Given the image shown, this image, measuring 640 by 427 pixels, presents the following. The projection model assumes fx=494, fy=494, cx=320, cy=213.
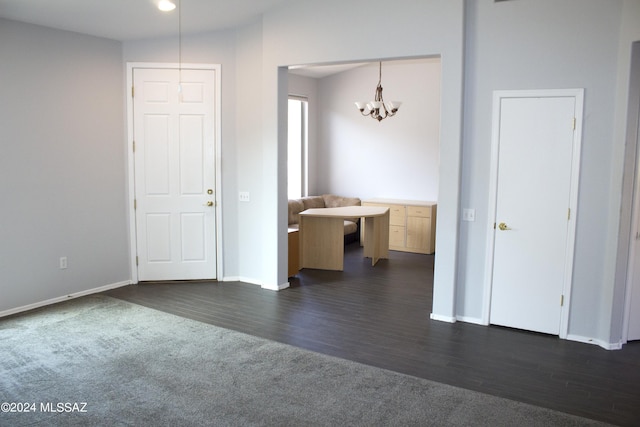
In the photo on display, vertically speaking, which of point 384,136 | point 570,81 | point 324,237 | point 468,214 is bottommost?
point 324,237

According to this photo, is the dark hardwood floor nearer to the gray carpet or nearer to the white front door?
the gray carpet

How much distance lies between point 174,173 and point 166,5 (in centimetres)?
202

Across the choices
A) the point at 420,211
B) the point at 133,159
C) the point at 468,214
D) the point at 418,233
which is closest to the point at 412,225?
the point at 418,233

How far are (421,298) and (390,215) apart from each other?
291cm

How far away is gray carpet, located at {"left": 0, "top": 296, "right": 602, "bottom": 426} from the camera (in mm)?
2941

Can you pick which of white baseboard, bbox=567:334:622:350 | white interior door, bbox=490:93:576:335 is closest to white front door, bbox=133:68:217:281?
white interior door, bbox=490:93:576:335

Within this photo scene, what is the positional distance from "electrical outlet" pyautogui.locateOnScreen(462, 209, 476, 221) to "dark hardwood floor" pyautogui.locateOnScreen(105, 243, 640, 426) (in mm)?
991

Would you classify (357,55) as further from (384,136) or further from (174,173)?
(384,136)

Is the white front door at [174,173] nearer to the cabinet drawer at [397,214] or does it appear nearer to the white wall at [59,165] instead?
the white wall at [59,165]

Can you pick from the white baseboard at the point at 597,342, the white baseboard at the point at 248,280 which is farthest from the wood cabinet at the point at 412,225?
the white baseboard at the point at 597,342

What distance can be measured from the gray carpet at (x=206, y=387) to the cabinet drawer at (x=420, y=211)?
172 inches

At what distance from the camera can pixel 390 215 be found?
8.19 m

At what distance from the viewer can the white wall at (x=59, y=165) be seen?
4.73 metres

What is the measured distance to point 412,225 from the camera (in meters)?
7.99
